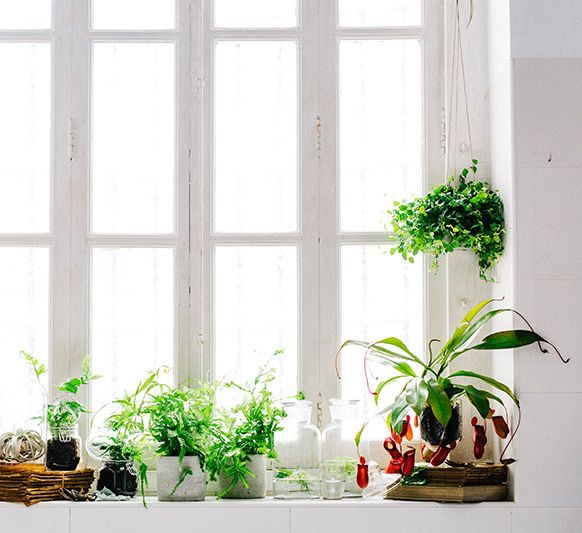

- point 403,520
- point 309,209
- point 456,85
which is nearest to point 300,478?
point 403,520

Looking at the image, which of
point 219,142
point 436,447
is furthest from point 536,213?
point 219,142

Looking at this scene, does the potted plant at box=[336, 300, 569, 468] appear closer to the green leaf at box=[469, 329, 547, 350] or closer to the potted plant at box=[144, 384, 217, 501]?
the green leaf at box=[469, 329, 547, 350]

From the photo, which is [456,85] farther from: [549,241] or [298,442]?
[298,442]

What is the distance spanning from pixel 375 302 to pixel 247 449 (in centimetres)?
60

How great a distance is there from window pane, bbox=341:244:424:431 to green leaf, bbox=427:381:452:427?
1.14ft

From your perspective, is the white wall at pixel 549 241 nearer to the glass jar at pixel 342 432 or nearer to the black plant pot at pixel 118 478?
the glass jar at pixel 342 432

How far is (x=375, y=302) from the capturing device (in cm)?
272

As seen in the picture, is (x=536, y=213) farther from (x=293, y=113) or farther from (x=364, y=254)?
(x=293, y=113)

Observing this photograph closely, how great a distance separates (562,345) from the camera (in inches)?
94.3

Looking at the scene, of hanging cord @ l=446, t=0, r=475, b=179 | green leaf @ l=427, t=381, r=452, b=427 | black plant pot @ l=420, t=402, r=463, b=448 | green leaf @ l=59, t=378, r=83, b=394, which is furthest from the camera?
hanging cord @ l=446, t=0, r=475, b=179

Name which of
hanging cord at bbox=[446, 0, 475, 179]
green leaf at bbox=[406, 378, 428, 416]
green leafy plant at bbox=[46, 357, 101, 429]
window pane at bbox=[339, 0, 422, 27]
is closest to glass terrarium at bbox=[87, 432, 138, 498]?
green leafy plant at bbox=[46, 357, 101, 429]

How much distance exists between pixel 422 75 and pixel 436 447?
112 cm

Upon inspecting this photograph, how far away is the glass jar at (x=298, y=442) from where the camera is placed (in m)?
2.60

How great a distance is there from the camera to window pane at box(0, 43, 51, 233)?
274 cm
